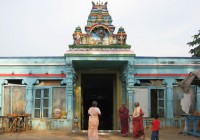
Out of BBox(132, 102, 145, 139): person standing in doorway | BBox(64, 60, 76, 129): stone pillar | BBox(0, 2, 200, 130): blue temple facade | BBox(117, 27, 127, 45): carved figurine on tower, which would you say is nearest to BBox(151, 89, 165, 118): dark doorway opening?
BBox(0, 2, 200, 130): blue temple facade

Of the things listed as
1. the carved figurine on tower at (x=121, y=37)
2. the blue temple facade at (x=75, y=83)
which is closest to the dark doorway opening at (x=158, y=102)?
the blue temple facade at (x=75, y=83)

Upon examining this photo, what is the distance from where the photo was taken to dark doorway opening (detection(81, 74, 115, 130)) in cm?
2339

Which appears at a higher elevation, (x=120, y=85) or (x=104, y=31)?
(x=104, y=31)

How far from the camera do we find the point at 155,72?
19500mm

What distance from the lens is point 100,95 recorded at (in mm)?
27438

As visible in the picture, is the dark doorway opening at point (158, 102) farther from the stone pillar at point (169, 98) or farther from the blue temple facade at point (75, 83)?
the stone pillar at point (169, 98)

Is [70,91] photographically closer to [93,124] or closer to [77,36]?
[77,36]

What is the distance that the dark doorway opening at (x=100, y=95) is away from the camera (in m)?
23.4

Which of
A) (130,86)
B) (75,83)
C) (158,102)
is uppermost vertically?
(75,83)

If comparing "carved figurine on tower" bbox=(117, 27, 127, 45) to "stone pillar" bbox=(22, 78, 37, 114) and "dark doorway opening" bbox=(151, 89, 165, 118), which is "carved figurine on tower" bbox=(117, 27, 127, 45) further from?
"stone pillar" bbox=(22, 78, 37, 114)

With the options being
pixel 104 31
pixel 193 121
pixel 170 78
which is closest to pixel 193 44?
pixel 170 78

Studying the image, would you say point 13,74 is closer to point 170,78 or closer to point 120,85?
point 120,85

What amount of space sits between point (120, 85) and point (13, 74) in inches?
236

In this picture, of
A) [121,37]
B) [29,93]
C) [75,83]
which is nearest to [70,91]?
[75,83]
